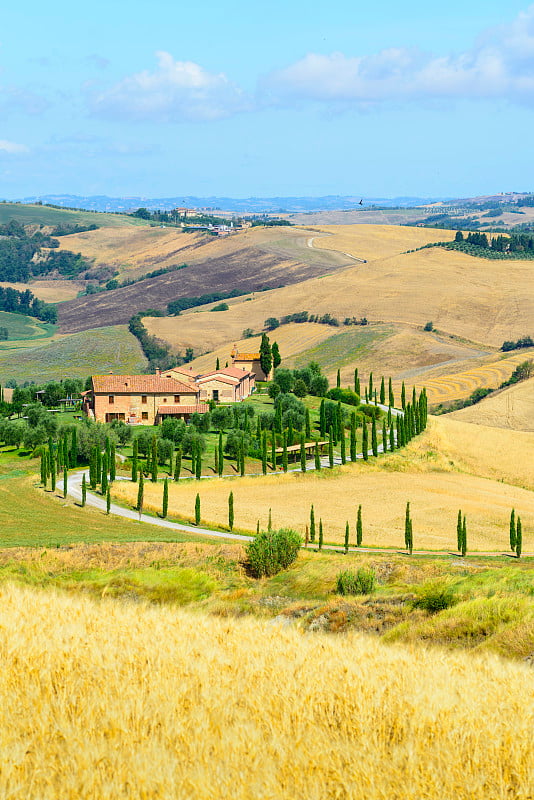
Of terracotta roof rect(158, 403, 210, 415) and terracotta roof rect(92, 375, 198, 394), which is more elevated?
terracotta roof rect(92, 375, 198, 394)

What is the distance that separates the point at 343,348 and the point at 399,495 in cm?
10186

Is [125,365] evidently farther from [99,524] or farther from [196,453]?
[99,524]

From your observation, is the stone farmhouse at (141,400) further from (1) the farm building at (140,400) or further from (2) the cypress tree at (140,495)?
(2) the cypress tree at (140,495)

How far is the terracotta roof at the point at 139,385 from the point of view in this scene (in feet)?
328

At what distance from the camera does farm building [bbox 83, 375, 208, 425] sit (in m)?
99.6

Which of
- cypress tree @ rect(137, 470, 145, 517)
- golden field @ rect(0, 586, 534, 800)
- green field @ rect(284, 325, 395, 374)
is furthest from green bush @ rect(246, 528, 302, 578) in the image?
green field @ rect(284, 325, 395, 374)

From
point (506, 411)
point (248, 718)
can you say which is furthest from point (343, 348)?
point (248, 718)

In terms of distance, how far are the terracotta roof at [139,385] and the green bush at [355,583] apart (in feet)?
235

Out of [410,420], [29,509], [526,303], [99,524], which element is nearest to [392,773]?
[99,524]

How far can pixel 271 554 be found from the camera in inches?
1458

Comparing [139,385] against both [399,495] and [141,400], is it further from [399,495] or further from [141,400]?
[399,495]

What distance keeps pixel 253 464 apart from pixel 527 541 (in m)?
31.1

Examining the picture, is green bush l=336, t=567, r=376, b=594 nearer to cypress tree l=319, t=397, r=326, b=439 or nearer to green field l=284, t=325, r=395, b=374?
cypress tree l=319, t=397, r=326, b=439

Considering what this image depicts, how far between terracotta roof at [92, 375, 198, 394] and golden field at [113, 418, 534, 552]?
25937mm
